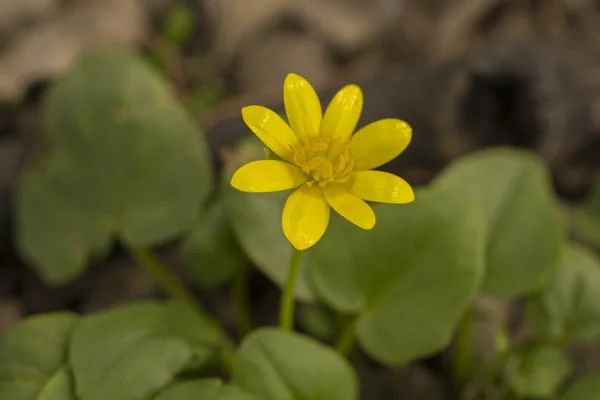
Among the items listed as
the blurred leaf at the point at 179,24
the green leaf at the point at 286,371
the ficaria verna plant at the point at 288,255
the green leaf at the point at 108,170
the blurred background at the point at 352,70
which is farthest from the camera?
the blurred leaf at the point at 179,24

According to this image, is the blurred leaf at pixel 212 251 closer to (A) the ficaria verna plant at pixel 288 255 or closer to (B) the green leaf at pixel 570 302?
(A) the ficaria verna plant at pixel 288 255

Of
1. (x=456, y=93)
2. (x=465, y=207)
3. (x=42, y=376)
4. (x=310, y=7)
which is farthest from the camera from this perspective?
(x=310, y=7)

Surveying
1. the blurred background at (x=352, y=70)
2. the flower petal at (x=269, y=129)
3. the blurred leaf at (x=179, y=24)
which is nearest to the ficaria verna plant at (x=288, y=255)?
the flower petal at (x=269, y=129)

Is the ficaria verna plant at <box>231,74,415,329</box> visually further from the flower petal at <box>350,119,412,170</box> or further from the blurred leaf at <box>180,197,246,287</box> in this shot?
the blurred leaf at <box>180,197,246,287</box>

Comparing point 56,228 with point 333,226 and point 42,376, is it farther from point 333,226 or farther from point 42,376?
point 333,226

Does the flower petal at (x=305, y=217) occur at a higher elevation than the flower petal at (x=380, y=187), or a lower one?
lower

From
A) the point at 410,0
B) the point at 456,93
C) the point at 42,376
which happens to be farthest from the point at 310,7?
the point at 42,376

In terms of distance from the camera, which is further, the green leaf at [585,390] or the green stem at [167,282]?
the green stem at [167,282]

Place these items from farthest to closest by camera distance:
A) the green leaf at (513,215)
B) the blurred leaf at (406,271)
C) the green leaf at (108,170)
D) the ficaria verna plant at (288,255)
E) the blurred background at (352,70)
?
1. the blurred background at (352,70)
2. the green leaf at (108,170)
3. the green leaf at (513,215)
4. the blurred leaf at (406,271)
5. the ficaria verna plant at (288,255)
